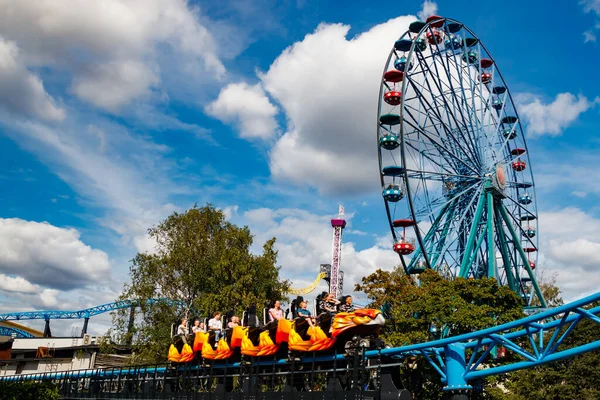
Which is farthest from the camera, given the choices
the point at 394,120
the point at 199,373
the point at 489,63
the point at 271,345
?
the point at 489,63

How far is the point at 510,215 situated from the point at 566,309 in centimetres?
3135

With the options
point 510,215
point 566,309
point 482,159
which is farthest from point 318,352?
point 510,215

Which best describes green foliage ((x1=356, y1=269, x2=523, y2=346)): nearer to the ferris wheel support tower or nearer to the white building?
the white building

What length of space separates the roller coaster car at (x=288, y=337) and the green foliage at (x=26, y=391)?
6063 millimetres

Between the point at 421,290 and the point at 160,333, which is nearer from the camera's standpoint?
the point at 421,290

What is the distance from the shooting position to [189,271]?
36.9 meters

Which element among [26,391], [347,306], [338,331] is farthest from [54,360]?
[338,331]

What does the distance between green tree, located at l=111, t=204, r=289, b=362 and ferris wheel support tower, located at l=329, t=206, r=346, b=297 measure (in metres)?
59.7

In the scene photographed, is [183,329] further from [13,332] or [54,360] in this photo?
[13,332]

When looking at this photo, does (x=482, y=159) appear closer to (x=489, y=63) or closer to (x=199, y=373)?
(x=489, y=63)

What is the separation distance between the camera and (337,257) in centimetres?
10106

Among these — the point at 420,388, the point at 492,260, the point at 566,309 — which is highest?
the point at 492,260

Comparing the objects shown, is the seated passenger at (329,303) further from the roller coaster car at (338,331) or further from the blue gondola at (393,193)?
Result: the blue gondola at (393,193)

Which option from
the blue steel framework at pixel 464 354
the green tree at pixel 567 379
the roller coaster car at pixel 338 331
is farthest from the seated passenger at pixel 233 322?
the green tree at pixel 567 379
